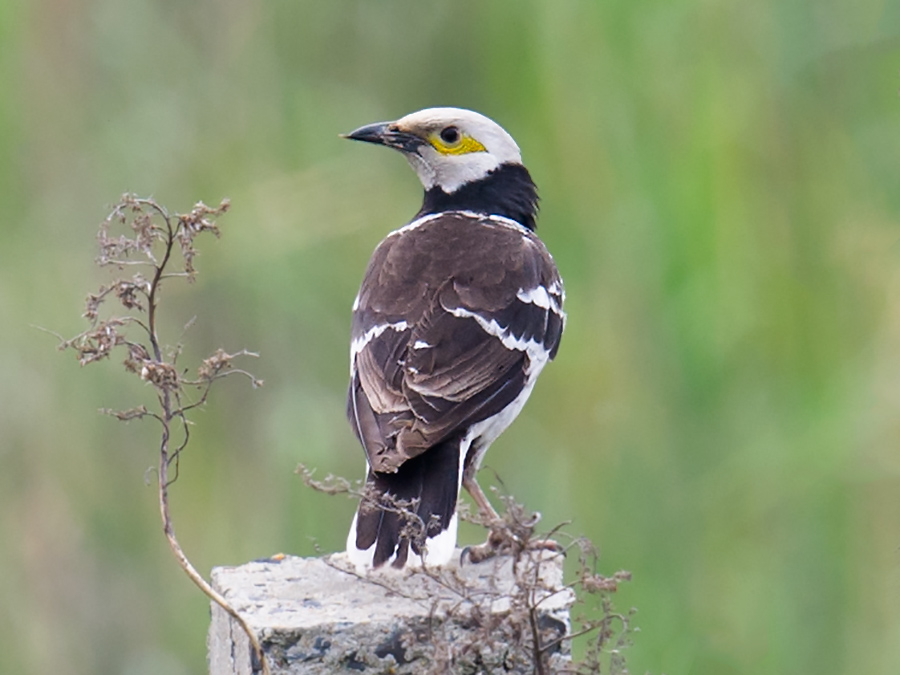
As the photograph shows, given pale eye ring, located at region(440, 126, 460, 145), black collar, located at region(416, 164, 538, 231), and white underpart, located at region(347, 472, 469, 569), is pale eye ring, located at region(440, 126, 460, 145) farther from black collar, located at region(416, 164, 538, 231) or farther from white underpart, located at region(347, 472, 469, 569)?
white underpart, located at region(347, 472, 469, 569)

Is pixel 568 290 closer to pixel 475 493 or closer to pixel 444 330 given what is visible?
pixel 475 493

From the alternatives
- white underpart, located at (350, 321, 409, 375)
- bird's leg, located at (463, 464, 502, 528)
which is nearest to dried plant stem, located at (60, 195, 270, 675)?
white underpart, located at (350, 321, 409, 375)

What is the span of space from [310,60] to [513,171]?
0.62m

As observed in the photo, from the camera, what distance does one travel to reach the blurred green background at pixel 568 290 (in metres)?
3.73

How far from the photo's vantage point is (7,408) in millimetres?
4016

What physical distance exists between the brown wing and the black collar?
20cm

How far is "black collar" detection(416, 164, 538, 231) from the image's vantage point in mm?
3793

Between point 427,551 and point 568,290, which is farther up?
point 568,290

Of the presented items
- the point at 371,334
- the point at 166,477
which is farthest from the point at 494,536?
the point at 166,477

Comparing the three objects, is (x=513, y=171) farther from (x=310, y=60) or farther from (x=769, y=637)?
(x=769, y=637)

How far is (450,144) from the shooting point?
148 inches

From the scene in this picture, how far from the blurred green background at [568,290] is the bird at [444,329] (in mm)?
192

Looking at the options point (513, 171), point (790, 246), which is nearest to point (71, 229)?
point (513, 171)

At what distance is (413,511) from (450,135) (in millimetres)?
1386
